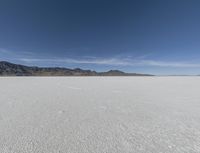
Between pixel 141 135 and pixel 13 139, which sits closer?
pixel 13 139

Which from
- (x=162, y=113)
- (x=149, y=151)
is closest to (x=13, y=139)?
(x=149, y=151)

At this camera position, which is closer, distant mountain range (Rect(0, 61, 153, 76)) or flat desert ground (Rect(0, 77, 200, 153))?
flat desert ground (Rect(0, 77, 200, 153))

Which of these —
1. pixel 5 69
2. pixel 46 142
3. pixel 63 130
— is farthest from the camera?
pixel 5 69

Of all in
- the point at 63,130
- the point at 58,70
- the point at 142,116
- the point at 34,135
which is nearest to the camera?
the point at 34,135

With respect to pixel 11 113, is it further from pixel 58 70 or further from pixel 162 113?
A: pixel 58 70

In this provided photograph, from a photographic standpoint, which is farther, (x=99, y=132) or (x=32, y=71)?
(x=32, y=71)

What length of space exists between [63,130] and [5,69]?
11430 centimetres

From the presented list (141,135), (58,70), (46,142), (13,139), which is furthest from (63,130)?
(58,70)

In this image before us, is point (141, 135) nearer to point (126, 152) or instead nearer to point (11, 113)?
point (126, 152)

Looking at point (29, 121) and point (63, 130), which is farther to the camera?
point (29, 121)

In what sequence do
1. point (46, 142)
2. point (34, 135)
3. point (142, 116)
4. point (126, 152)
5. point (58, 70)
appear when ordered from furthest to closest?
point (58, 70) → point (142, 116) → point (34, 135) → point (46, 142) → point (126, 152)

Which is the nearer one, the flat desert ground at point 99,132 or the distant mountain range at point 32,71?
the flat desert ground at point 99,132

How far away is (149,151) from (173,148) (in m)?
0.38

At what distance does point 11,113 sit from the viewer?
346cm
